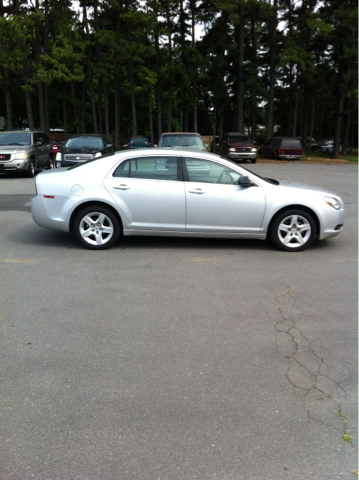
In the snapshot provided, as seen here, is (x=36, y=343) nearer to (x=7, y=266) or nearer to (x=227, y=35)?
(x=7, y=266)

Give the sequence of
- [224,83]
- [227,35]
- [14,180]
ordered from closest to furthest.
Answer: [14,180] → [227,35] → [224,83]

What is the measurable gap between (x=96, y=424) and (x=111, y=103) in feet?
192

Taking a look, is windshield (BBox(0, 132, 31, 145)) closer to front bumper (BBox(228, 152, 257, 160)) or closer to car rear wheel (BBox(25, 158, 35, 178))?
car rear wheel (BBox(25, 158, 35, 178))

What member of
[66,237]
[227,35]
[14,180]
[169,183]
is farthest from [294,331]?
[227,35]

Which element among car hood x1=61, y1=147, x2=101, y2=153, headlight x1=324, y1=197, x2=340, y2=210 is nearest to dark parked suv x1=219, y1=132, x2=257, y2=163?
car hood x1=61, y1=147, x2=101, y2=153

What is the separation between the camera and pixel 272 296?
5.55 meters

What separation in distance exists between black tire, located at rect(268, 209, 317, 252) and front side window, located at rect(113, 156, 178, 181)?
1.73 m

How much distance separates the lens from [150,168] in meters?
7.57

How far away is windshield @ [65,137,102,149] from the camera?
1862 cm

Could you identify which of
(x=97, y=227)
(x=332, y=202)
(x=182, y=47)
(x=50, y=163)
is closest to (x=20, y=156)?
(x=50, y=163)

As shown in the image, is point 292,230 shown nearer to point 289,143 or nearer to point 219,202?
point 219,202

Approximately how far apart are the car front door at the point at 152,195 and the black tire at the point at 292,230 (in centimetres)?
145

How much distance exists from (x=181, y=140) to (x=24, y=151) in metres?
6.04

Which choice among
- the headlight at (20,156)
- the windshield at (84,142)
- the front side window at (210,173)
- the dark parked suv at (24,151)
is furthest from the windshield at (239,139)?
the front side window at (210,173)
